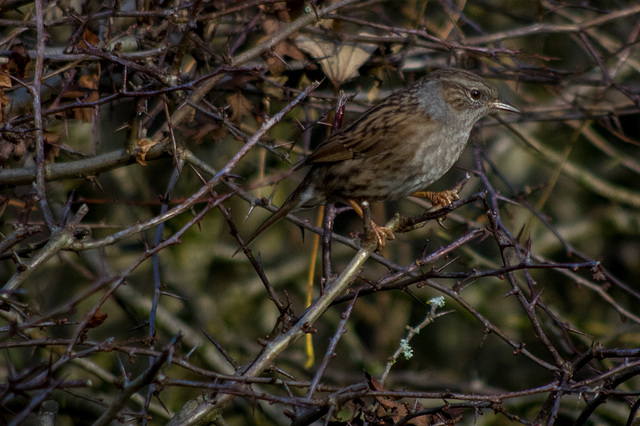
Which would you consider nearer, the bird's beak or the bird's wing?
the bird's wing

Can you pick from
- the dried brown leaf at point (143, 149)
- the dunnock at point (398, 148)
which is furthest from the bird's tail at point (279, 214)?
the dried brown leaf at point (143, 149)

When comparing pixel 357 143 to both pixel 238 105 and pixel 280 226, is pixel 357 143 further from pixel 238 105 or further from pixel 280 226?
pixel 280 226

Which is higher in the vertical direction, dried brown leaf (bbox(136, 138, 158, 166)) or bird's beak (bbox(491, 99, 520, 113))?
bird's beak (bbox(491, 99, 520, 113))

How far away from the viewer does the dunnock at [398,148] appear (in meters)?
3.91

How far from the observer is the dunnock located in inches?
154

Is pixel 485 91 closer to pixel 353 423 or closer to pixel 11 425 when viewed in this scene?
pixel 353 423

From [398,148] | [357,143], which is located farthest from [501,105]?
[357,143]

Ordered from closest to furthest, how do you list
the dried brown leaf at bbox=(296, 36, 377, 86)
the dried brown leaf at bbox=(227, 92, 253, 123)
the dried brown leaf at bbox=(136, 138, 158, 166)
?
the dried brown leaf at bbox=(136, 138, 158, 166)
the dried brown leaf at bbox=(227, 92, 253, 123)
the dried brown leaf at bbox=(296, 36, 377, 86)

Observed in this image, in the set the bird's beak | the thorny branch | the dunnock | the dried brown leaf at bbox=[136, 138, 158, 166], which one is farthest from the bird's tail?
the bird's beak

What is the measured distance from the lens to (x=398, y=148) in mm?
3926

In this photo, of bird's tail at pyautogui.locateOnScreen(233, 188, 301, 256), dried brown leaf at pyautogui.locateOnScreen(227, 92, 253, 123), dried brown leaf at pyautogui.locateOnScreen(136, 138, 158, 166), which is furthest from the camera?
dried brown leaf at pyautogui.locateOnScreen(227, 92, 253, 123)

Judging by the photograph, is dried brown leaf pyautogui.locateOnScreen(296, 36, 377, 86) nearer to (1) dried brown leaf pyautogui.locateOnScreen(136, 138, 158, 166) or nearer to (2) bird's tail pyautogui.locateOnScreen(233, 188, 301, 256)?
(2) bird's tail pyautogui.locateOnScreen(233, 188, 301, 256)

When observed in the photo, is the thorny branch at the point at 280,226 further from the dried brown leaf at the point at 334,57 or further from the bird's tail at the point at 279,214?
the bird's tail at the point at 279,214

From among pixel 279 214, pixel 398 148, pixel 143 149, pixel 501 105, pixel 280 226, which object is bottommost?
pixel 280 226
